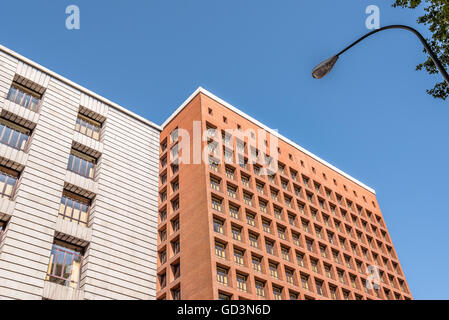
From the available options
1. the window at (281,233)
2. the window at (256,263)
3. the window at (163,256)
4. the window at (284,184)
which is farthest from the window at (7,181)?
the window at (284,184)

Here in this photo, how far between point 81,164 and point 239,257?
66.9 ft

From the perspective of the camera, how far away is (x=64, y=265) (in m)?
21.4

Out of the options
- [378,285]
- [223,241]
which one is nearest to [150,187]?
[223,241]

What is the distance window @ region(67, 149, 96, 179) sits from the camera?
25.3m

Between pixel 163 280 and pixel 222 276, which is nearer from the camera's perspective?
pixel 222 276

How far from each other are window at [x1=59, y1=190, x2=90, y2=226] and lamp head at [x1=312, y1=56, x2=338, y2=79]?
16.5 metres

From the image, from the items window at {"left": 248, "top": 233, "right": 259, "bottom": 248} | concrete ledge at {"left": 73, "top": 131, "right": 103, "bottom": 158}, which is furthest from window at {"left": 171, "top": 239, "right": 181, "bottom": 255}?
concrete ledge at {"left": 73, "top": 131, "right": 103, "bottom": 158}

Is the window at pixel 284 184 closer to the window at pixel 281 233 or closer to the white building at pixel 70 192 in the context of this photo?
the window at pixel 281 233

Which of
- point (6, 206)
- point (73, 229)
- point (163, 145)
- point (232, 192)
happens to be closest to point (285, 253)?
point (232, 192)

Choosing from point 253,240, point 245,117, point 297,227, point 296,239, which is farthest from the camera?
point 245,117

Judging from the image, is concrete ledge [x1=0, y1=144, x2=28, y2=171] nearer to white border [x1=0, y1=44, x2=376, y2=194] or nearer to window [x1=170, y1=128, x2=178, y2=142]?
white border [x1=0, y1=44, x2=376, y2=194]

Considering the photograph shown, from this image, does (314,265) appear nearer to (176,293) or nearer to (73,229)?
(176,293)
